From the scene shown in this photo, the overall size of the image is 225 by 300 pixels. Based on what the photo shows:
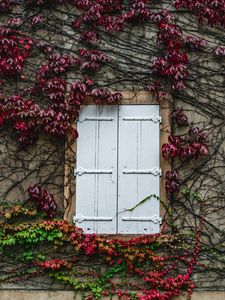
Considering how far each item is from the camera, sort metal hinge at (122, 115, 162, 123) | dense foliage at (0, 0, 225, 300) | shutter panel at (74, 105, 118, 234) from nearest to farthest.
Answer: dense foliage at (0, 0, 225, 300)
shutter panel at (74, 105, 118, 234)
metal hinge at (122, 115, 162, 123)

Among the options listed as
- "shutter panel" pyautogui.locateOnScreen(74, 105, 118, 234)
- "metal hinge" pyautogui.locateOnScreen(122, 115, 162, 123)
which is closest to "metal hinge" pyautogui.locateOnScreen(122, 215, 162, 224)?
"shutter panel" pyautogui.locateOnScreen(74, 105, 118, 234)

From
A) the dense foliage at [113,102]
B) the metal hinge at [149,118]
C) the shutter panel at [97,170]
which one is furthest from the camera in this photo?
the metal hinge at [149,118]

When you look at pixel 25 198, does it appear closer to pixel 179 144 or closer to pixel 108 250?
pixel 108 250

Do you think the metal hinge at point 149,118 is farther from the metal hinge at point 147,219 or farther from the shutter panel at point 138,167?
the metal hinge at point 147,219

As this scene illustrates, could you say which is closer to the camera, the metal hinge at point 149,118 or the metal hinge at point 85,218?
the metal hinge at point 85,218

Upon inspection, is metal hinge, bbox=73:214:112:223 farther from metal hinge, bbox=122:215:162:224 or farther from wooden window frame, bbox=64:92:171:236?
metal hinge, bbox=122:215:162:224

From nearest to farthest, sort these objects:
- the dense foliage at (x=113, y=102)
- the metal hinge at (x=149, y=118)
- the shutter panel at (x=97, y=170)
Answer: the dense foliage at (x=113, y=102) < the shutter panel at (x=97, y=170) < the metal hinge at (x=149, y=118)

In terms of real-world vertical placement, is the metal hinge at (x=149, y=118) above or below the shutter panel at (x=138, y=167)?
above

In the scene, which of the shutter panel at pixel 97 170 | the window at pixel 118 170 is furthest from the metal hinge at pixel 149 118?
the shutter panel at pixel 97 170

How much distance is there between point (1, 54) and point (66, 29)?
0.84m

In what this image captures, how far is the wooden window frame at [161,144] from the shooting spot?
7.36 m

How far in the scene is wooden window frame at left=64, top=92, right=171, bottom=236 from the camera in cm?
736

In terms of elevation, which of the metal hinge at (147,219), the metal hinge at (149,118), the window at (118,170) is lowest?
the metal hinge at (147,219)

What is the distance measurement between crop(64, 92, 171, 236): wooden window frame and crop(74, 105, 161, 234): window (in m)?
0.05
